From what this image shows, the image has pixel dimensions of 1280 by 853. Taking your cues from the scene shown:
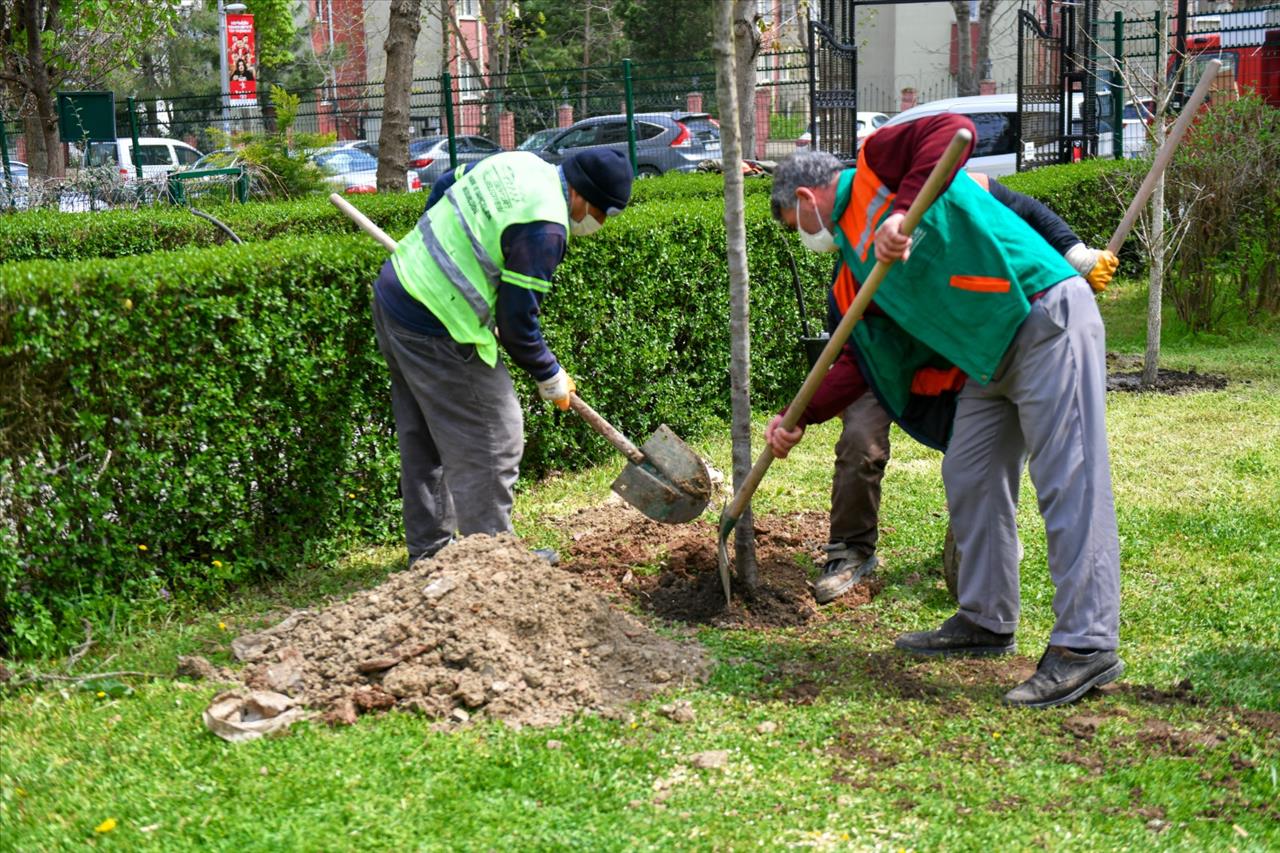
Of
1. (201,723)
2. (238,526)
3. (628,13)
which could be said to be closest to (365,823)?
(201,723)

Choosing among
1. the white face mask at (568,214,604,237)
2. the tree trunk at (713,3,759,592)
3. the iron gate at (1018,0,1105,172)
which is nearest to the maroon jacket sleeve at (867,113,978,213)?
the tree trunk at (713,3,759,592)

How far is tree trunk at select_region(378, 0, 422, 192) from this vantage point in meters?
12.6

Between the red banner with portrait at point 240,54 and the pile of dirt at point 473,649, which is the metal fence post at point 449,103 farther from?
the pile of dirt at point 473,649

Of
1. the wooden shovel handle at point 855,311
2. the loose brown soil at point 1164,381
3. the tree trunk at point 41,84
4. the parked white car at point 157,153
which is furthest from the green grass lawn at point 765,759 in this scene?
the parked white car at point 157,153

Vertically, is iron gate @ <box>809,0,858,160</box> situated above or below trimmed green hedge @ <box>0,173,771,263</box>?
above

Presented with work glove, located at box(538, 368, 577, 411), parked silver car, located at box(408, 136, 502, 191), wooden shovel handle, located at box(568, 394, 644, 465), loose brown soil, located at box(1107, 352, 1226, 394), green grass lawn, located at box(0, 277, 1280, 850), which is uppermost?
parked silver car, located at box(408, 136, 502, 191)

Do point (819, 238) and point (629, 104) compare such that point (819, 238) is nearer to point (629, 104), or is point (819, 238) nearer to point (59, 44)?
point (629, 104)

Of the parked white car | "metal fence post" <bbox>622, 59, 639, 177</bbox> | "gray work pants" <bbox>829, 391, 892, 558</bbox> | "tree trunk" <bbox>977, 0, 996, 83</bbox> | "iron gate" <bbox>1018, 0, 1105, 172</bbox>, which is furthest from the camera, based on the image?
"tree trunk" <bbox>977, 0, 996, 83</bbox>

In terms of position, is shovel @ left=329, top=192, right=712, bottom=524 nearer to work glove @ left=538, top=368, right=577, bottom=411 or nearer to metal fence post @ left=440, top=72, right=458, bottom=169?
work glove @ left=538, top=368, right=577, bottom=411

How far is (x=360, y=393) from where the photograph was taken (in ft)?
18.1

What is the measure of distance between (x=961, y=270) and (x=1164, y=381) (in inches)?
237

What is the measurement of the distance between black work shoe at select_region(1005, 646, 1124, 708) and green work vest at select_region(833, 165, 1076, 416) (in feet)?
3.05

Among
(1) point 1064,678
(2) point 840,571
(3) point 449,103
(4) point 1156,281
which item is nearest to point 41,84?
(3) point 449,103

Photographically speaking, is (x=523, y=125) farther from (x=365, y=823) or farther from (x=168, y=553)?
(x=365, y=823)
